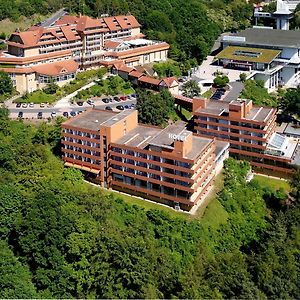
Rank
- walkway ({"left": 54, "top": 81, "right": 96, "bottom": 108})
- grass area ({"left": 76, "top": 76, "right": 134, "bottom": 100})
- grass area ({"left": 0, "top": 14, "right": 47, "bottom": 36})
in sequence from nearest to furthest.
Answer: walkway ({"left": 54, "top": 81, "right": 96, "bottom": 108})
grass area ({"left": 76, "top": 76, "right": 134, "bottom": 100})
grass area ({"left": 0, "top": 14, "right": 47, "bottom": 36})

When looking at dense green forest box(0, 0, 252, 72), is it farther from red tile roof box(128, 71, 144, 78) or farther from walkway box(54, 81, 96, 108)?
walkway box(54, 81, 96, 108)

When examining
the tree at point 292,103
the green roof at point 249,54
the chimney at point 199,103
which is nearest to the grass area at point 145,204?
the chimney at point 199,103

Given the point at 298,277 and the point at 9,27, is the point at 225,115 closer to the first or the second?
the point at 298,277

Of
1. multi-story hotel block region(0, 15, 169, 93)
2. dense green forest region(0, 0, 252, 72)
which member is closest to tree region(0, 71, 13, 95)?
multi-story hotel block region(0, 15, 169, 93)

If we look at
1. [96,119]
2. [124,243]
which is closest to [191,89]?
[96,119]

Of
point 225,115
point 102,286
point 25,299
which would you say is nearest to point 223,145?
point 225,115
